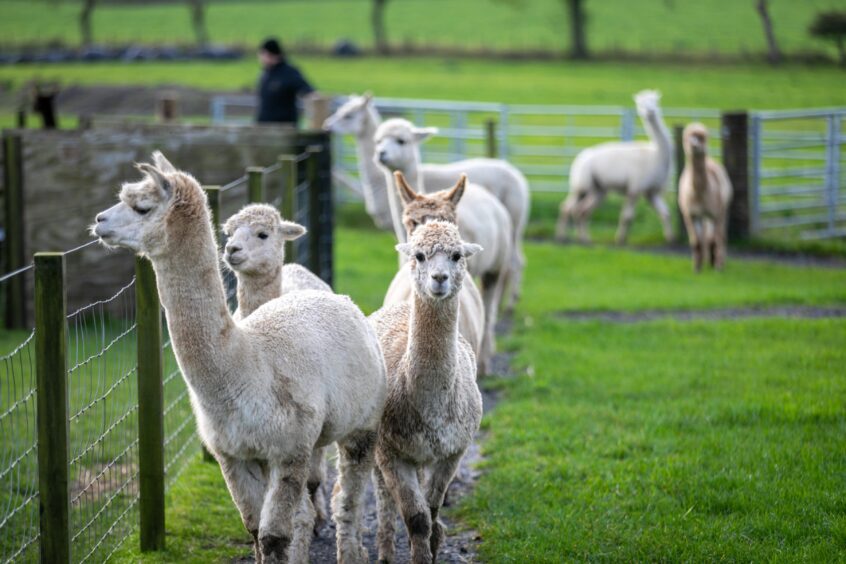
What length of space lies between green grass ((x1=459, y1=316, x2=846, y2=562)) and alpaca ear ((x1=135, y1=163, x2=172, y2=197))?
93.6 inches

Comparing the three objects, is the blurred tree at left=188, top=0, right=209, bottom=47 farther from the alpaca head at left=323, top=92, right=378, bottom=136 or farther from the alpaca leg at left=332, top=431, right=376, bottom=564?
the alpaca leg at left=332, top=431, right=376, bottom=564

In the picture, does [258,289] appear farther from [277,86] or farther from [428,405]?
[277,86]

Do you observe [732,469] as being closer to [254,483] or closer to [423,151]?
[254,483]

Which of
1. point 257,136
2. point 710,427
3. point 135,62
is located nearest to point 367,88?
point 135,62

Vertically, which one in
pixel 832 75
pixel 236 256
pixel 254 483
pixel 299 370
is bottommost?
pixel 254 483

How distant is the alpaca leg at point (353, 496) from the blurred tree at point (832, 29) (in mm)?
20992

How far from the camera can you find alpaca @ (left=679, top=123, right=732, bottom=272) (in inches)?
535

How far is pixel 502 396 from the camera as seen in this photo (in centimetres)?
830

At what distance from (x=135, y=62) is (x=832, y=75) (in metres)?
32.3

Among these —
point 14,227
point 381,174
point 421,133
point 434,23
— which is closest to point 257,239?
point 421,133

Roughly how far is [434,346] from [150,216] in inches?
58.8

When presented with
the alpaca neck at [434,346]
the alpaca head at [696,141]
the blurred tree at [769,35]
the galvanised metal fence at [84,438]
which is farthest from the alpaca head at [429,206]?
the blurred tree at [769,35]

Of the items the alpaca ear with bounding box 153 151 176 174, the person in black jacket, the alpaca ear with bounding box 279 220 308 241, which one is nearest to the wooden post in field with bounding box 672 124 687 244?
the person in black jacket

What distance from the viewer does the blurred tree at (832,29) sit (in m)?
23.1
